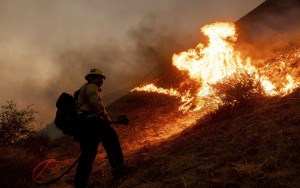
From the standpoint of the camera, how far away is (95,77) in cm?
476

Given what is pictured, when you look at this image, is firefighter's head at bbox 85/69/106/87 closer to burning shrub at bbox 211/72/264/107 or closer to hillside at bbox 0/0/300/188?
hillside at bbox 0/0/300/188

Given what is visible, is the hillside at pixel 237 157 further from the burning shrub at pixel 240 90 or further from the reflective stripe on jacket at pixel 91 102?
the reflective stripe on jacket at pixel 91 102

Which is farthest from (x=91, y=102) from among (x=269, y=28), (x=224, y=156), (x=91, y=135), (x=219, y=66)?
(x=269, y=28)

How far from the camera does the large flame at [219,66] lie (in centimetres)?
735

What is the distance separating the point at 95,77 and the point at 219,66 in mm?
8192

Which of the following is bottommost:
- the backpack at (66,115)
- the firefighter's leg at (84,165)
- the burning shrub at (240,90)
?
the firefighter's leg at (84,165)

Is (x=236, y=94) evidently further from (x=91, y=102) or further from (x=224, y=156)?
(x=91, y=102)

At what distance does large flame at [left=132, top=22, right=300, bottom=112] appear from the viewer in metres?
7.35

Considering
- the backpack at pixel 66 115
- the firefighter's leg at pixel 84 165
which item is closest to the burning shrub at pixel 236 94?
the firefighter's leg at pixel 84 165

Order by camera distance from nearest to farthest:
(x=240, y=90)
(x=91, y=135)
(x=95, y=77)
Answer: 1. (x=91, y=135)
2. (x=95, y=77)
3. (x=240, y=90)

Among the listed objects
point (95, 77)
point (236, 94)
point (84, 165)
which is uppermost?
point (95, 77)

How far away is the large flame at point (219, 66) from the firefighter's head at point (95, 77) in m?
4.33

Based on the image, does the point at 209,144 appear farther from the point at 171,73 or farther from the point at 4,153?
the point at 171,73

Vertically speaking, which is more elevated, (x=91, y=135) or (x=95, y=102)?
(x=95, y=102)
